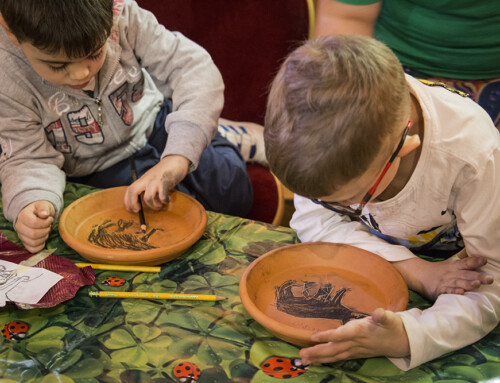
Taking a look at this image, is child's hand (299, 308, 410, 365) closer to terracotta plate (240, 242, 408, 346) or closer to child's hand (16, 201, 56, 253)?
terracotta plate (240, 242, 408, 346)

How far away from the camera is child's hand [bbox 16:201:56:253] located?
1.24 metres

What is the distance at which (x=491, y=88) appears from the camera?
1.58 metres

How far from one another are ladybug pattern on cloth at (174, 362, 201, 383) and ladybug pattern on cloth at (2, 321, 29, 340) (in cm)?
32

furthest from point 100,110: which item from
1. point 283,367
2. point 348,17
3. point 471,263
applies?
point 471,263

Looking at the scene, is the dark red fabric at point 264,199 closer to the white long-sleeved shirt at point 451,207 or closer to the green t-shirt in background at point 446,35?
the green t-shirt in background at point 446,35

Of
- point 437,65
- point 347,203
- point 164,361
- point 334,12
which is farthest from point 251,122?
point 164,361

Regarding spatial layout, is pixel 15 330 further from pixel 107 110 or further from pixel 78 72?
pixel 107 110

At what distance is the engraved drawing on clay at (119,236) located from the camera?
1256mm

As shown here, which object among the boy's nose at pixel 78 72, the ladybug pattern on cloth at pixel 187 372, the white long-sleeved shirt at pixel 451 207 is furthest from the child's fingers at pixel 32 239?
the white long-sleeved shirt at pixel 451 207

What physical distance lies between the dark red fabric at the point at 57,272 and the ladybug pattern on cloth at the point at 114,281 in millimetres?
29

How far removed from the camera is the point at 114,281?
1138 millimetres

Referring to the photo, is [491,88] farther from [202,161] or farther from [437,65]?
[202,161]

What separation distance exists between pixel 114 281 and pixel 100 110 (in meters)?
0.58

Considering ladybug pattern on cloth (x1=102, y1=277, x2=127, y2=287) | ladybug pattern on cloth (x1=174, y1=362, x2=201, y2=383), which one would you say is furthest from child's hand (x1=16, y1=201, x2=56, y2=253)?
ladybug pattern on cloth (x1=174, y1=362, x2=201, y2=383)
